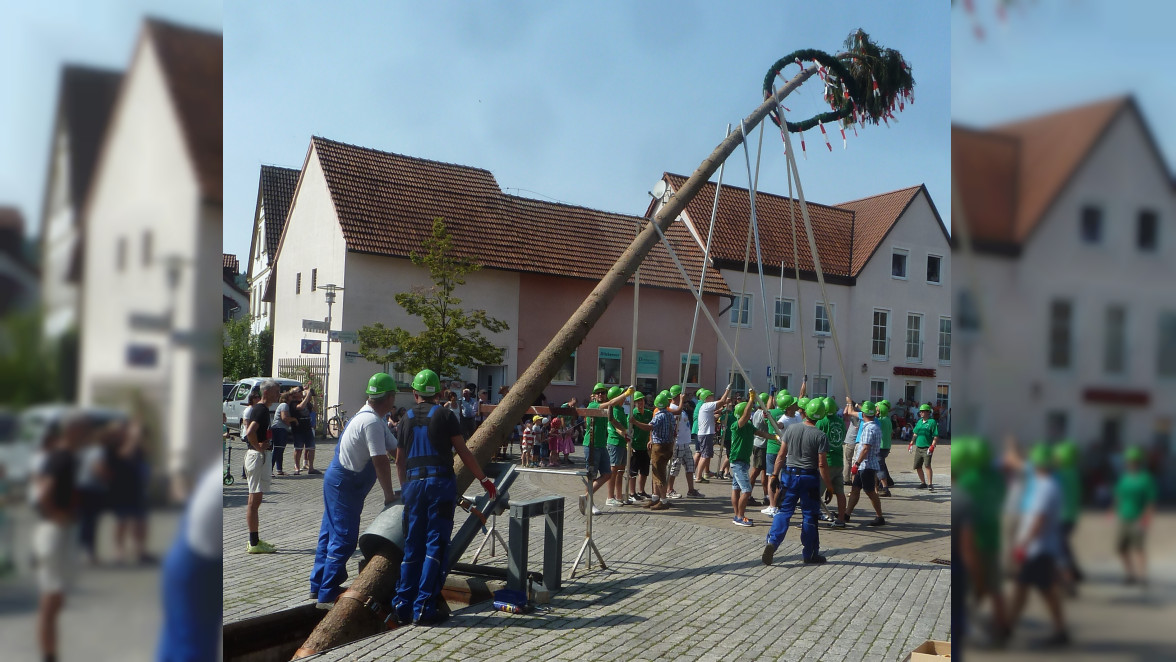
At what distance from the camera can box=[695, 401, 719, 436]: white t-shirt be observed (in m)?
14.8

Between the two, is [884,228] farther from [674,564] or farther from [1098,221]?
[1098,221]

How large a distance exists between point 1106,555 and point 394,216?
18.9 metres

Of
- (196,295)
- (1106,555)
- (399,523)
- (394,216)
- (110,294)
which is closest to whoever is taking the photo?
(1106,555)

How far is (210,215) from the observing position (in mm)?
1198

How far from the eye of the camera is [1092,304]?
889 mm

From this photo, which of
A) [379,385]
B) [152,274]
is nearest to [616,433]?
[379,385]

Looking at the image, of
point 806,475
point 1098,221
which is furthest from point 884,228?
point 1098,221

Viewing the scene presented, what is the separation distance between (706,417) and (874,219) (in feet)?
40.1

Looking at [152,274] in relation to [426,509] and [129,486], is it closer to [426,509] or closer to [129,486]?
[129,486]

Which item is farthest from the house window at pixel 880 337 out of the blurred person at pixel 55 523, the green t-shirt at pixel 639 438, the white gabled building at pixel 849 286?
the blurred person at pixel 55 523

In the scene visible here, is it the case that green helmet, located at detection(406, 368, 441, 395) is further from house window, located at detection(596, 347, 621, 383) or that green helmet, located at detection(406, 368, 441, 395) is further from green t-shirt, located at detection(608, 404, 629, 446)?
house window, located at detection(596, 347, 621, 383)

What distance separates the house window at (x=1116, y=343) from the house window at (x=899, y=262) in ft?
78.0

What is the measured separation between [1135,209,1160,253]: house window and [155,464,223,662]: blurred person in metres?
1.09

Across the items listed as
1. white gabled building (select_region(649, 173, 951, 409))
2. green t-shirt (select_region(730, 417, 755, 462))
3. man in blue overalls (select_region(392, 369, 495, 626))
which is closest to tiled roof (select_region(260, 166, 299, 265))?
white gabled building (select_region(649, 173, 951, 409))
